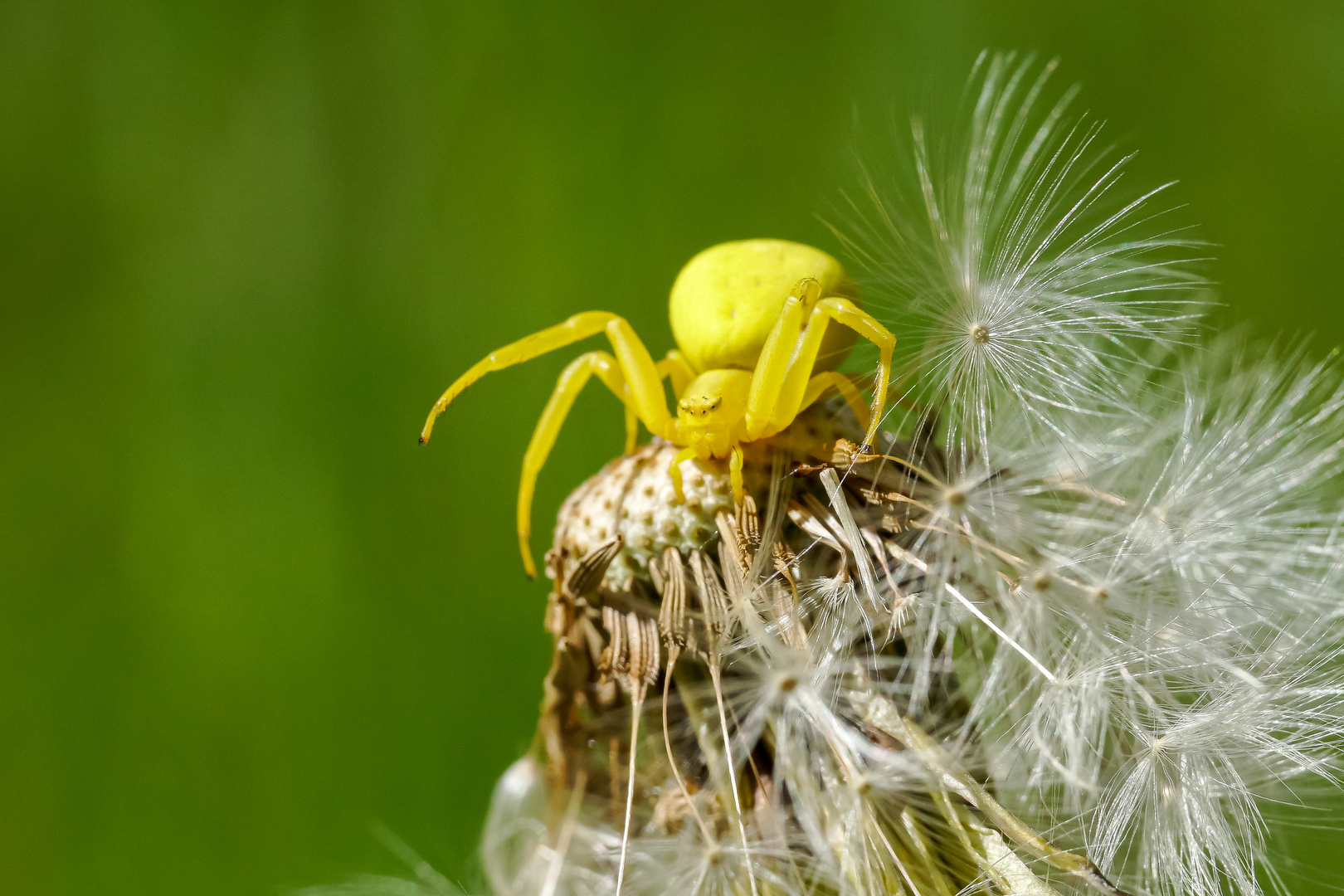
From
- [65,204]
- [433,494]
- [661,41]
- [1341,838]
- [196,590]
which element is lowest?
[1341,838]

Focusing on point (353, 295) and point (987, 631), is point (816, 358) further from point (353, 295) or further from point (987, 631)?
point (353, 295)

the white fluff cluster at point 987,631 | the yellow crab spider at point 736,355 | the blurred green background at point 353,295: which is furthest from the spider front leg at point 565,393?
the blurred green background at point 353,295

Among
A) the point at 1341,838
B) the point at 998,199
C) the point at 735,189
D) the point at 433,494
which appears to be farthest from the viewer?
the point at 735,189

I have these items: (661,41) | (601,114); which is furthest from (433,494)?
(661,41)

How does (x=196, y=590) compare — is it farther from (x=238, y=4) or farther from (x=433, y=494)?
(x=238, y=4)

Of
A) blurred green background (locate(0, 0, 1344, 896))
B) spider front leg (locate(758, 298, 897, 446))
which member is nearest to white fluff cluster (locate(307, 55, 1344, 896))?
spider front leg (locate(758, 298, 897, 446))

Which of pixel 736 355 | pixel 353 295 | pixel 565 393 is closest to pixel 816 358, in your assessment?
pixel 736 355
